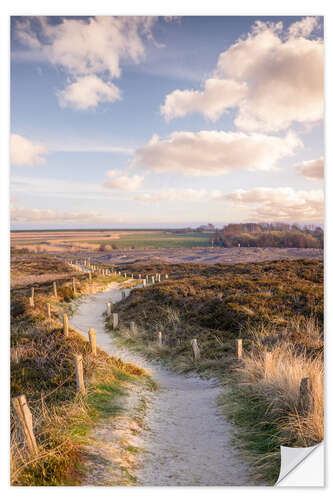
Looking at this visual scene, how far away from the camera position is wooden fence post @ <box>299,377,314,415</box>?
4086 millimetres

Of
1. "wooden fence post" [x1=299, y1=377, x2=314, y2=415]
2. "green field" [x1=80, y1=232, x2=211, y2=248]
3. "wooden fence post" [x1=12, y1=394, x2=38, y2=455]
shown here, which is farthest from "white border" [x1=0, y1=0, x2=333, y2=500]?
"green field" [x1=80, y1=232, x2=211, y2=248]

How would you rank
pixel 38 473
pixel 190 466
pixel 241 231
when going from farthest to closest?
pixel 241 231 < pixel 190 466 < pixel 38 473

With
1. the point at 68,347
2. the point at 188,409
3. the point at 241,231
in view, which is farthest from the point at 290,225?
the point at 68,347

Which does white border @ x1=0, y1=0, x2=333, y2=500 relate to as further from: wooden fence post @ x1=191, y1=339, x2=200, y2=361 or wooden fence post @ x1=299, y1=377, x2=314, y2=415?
wooden fence post @ x1=191, y1=339, x2=200, y2=361

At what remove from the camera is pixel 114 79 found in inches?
212

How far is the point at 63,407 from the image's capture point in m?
4.44

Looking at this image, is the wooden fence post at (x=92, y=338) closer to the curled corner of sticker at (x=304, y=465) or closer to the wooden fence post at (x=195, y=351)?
the wooden fence post at (x=195, y=351)

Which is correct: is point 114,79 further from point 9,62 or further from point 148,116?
point 9,62

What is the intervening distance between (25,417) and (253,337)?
6981 mm

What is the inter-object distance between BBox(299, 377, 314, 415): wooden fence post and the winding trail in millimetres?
1142
